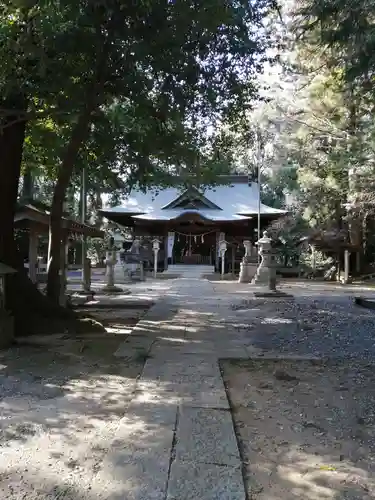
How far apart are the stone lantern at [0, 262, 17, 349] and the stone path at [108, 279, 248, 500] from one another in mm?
1691

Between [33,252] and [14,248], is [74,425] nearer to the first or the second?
[14,248]

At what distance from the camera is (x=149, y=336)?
753 cm

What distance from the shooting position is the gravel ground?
6953 mm

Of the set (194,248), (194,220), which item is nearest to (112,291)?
(194,220)

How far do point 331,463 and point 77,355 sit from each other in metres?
4.07

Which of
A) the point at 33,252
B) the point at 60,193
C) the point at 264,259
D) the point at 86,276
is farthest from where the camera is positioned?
the point at 264,259

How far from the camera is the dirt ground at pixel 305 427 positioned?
286 cm

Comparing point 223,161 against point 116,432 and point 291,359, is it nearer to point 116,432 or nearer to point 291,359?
point 291,359

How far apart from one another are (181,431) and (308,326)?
5798mm

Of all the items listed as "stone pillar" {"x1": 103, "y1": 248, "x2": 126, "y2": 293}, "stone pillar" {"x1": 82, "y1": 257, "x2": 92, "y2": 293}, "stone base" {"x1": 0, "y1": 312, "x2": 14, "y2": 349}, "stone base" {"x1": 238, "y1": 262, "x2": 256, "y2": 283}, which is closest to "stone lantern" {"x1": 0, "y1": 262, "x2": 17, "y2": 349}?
"stone base" {"x1": 0, "y1": 312, "x2": 14, "y2": 349}

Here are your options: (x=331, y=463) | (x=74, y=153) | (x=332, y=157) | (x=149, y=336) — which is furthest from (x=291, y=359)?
(x=332, y=157)

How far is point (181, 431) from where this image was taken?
3.50 m

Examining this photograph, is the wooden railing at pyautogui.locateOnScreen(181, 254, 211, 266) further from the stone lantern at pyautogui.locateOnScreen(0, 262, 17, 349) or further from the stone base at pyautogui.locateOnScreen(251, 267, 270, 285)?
the stone lantern at pyautogui.locateOnScreen(0, 262, 17, 349)

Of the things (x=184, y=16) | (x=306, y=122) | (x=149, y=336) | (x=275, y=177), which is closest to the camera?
(x=184, y=16)
